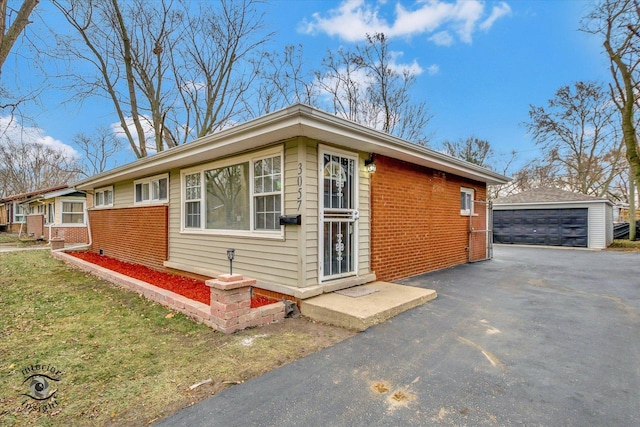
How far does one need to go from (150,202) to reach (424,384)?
26.7 ft

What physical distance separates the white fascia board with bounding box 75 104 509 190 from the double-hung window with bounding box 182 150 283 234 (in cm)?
27

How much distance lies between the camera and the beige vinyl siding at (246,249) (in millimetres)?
4711

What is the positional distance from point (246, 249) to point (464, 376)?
3.87 meters

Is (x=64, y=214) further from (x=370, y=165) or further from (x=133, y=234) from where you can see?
(x=370, y=165)

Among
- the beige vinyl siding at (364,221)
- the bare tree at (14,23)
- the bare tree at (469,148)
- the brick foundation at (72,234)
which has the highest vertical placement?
the bare tree at (469,148)

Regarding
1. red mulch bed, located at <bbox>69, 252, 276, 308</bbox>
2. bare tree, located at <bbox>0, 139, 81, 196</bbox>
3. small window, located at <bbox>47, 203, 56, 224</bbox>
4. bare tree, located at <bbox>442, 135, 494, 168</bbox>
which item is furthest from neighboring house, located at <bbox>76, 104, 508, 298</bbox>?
bare tree, located at <bbox>0, 139, 81, 196</bbox>

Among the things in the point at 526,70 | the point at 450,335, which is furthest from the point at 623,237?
the point at 450,335

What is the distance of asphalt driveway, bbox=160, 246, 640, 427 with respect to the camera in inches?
85.5

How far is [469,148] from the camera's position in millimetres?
25109

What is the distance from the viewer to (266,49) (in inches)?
611

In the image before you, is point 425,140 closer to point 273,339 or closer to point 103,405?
point 273,339

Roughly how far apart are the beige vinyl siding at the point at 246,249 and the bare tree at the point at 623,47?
16.9 metres

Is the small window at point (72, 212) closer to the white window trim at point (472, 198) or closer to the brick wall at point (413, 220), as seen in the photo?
the brick wall at point (413, 220)

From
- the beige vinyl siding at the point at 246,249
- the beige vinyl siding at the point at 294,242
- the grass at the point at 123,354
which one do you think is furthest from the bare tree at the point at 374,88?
the grass at the point at 123,354
